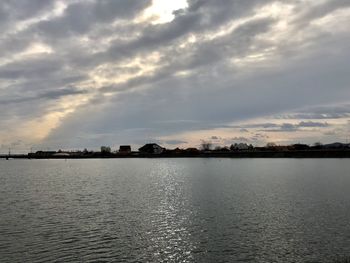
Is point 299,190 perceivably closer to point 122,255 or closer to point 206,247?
point 206,247

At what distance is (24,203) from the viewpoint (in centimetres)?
6650

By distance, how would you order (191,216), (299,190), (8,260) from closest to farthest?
(8,260), (191,216), (299,190)

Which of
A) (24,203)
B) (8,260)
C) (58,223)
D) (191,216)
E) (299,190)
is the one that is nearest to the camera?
(8,260)

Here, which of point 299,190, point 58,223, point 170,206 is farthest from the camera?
point 299,190

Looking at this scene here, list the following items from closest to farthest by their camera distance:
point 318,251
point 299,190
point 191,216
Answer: point 318,251 < point 191,216 < point 299,190

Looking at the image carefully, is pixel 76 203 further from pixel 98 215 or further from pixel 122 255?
pixel 122 255

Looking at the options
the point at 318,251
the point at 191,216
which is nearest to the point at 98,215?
the point at 191,216

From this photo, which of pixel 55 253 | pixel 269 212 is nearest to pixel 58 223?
pixel 55 253

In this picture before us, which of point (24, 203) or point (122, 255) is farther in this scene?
point (24, 203)

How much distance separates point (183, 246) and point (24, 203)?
40.6 m

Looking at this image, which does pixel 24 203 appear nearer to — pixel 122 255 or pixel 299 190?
pixel 122 255

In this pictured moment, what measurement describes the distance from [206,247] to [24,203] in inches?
1672

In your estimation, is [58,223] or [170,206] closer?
[58,223]

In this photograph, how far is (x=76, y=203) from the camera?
65.9 metres
